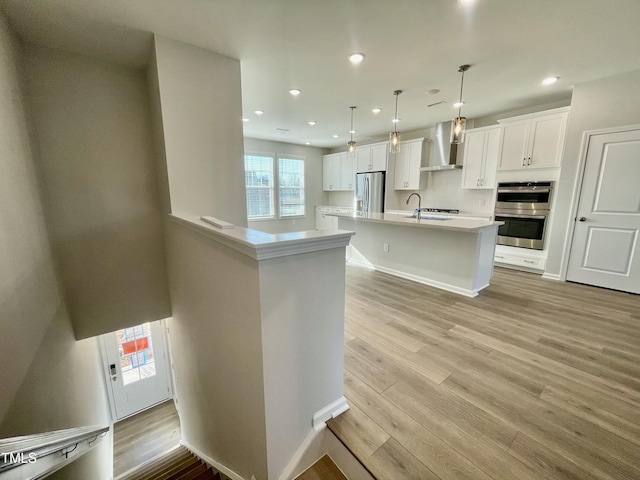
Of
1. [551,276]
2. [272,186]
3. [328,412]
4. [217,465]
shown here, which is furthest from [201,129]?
[551,276]

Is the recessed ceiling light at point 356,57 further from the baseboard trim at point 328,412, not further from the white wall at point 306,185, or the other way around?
the white wall at point 306,185

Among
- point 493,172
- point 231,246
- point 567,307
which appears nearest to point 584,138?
point 493,172

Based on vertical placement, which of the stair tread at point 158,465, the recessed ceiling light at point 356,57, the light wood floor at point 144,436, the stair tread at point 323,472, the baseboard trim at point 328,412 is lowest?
the light wood floor at point 144,436

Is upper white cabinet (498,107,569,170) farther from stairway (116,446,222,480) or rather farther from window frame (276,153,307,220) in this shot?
stairway (116,446,222,480)

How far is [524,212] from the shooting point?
394 cm

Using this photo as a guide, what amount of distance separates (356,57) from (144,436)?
6.06m

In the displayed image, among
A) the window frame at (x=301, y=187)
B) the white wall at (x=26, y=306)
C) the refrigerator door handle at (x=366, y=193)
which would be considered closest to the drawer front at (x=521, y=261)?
the refrigerator door handle at (x=366, y=193)

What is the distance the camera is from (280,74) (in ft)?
9.42

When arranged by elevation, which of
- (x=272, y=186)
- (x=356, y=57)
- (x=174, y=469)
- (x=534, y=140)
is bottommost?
(x=174, y=469)

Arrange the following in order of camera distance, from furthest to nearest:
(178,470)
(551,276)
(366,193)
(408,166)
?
(366,193)
(408,166)
(551,276)
(178,470)

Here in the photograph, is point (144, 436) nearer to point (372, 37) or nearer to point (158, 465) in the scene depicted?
point (158, 465)

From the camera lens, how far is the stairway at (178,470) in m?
2.21

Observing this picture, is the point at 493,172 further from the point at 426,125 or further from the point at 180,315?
the point at 180,315

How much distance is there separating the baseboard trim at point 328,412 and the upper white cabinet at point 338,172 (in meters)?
5.83
